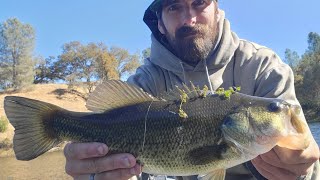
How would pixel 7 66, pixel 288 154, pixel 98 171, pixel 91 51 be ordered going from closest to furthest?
pixel 288 154 < pixel 98 171 < pixel 7 66 < pixel 91 51

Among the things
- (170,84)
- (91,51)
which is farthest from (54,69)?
(170,84)

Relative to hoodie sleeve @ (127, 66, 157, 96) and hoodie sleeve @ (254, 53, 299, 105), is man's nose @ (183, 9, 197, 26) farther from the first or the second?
hoodie sleeve @ (254, 53, 299, 105)

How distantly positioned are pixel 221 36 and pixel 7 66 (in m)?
60.4

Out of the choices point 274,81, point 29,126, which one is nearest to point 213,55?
point 274,81

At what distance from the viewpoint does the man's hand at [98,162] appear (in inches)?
106

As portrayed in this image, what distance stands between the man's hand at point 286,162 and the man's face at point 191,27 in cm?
163

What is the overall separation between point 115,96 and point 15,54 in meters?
62.4

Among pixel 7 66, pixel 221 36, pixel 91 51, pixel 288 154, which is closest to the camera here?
pixel 288 154

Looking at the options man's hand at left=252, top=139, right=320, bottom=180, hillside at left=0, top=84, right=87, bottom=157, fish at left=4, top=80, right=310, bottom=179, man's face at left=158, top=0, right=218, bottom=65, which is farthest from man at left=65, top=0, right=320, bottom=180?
hillside at left=0, top=84, right=87, bottom=157

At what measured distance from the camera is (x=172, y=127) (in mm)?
2709

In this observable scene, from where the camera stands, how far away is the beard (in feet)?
13.6

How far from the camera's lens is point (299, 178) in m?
2.92

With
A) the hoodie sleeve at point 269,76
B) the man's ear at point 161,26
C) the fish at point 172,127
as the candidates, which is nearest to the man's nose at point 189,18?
the man's ear at point 161,26

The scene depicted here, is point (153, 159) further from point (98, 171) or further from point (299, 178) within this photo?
point (299, 178)
